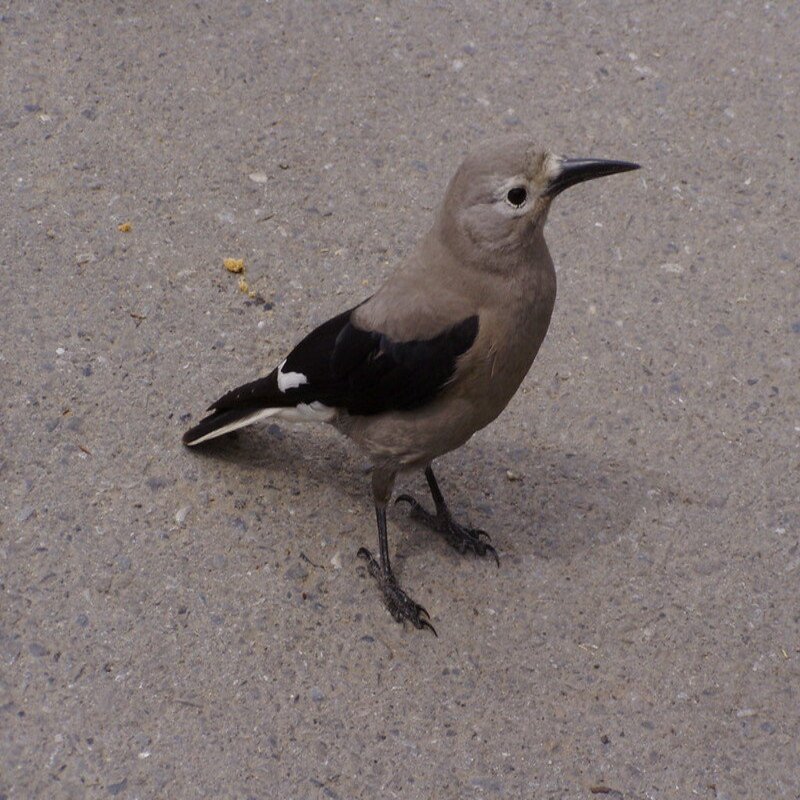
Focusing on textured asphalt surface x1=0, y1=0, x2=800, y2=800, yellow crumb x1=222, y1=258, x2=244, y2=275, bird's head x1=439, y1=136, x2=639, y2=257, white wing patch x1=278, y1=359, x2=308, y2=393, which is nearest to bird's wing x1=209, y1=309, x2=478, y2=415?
white wing patch x1=278, y1=359, x2=308, y2=393

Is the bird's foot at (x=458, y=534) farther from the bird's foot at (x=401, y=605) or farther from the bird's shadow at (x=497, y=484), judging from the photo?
the bird's foot at (x=401, y=605)

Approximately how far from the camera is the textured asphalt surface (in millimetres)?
3234

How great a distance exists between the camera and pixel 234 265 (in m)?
4.43

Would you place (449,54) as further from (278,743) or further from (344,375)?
(278,743)

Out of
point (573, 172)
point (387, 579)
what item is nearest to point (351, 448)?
point (387, 579)

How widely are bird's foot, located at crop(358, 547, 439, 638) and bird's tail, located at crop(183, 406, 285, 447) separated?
1.96 ft

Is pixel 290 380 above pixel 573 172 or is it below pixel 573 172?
below

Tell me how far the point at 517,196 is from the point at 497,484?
1.13 m

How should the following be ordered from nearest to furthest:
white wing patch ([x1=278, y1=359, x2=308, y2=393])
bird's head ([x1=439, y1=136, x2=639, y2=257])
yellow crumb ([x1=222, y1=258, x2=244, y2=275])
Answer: bird's head ([x1=439, y1=136, x2=639, y2=257])
white wing patch ([x1=278, y1=359, x2=308, y2=393])
yellow crumb ([x1=222, y1=258, x2=244, y2=275])

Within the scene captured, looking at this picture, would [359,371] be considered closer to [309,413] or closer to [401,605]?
[309,413]

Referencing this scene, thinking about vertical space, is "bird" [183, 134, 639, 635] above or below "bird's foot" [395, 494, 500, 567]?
above

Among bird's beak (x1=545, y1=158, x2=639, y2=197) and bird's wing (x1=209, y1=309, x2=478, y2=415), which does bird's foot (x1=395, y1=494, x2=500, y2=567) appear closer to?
bird's wing (x1=209, y1=309, x2=478, y2=415)

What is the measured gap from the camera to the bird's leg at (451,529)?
3.70 metres

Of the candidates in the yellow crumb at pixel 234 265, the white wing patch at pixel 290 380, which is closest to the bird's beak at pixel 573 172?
the white wing patch at pixel 290 380
